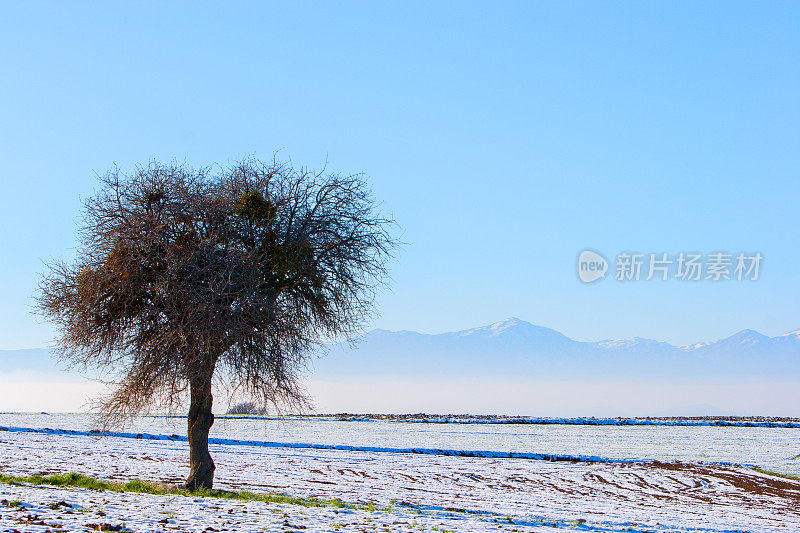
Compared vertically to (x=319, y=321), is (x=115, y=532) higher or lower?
lower

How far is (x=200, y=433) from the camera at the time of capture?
86.2 ft

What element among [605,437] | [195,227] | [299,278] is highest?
[195,227]

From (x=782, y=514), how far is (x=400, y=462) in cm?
1966

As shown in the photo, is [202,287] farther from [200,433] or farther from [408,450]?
[408,450]

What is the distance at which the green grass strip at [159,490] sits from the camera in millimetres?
22562

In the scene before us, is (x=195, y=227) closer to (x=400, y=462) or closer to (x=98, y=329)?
(x=98, y=329)

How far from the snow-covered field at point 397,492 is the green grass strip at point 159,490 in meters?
1.42

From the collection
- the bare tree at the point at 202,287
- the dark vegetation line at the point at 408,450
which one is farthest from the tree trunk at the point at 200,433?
the dark vegetation line at the point at 408,450

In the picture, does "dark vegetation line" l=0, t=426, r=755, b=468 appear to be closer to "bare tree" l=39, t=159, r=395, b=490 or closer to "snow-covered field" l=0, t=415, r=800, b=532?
"snow-covered field" l=0, t=415, r=800, b=532

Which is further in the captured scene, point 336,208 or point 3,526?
point 336,208

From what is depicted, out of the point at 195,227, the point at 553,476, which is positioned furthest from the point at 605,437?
the point at 195,227

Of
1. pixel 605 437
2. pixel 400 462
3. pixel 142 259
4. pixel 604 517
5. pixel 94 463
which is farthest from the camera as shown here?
pixel 605 437

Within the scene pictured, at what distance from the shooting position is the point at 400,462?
130 ft

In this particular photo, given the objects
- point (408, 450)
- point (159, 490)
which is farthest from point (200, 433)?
point (408, 450)
